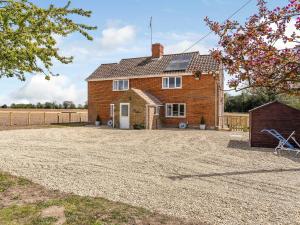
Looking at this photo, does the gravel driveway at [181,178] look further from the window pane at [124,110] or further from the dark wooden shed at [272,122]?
the window pane at [124,110]

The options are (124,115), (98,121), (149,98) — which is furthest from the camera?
(98,121)

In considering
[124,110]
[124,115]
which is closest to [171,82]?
[124,110]

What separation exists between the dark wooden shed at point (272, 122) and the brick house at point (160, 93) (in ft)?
32.3

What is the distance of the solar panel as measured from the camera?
29116 mm

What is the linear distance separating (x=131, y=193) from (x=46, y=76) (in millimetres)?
4043

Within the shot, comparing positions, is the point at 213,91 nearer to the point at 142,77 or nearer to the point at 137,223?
the point at 142,77

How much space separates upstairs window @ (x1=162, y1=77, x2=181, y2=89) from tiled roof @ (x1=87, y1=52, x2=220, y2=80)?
39.1 inches

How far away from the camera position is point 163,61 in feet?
104

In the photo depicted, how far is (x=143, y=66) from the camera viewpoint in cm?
3222

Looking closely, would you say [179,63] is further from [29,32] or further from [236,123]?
[29,32]

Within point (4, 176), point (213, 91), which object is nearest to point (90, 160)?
point (4, 176)

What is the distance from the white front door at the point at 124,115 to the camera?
2836cm

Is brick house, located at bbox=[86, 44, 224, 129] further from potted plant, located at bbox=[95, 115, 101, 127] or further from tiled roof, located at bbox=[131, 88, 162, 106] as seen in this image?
potted plant, located at bbox=[95, 115, 101, 127]

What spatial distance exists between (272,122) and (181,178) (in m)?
9.13
